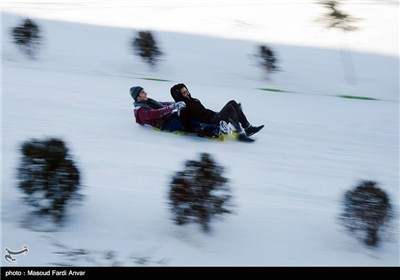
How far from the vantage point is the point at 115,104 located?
11078mm

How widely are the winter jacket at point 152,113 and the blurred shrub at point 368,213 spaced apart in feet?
13.0

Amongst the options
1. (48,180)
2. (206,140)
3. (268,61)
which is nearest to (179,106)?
(206,140)

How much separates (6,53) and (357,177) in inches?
410

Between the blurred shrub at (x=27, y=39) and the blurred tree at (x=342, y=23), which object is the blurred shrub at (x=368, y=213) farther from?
the blurred shrub at (x=27, y=39)

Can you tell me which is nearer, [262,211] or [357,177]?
[262,211]

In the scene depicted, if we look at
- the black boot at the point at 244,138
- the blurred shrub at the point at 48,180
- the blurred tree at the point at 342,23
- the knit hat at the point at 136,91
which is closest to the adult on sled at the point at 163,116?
the knit hat at the point at 136,91

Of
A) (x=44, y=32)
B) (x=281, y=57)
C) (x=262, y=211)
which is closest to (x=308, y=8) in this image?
(x=281, y=57)

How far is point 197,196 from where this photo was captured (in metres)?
5.57

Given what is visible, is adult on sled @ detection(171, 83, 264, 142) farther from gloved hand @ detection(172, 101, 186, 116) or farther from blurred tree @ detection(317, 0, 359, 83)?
blurred tree @ detection(317, 0, 359, 83)

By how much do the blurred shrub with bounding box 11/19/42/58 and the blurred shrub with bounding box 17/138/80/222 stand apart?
10.5m

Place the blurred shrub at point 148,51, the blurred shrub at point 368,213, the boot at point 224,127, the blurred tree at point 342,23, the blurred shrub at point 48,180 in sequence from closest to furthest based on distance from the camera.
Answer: the blurred shrub at point 48,180 → the blurred shrub at point 368,213 → the boot at point 224,127 → the blurred shrub at point 148,51 → the blurred tree at point 342,23

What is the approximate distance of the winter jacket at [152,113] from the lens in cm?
927

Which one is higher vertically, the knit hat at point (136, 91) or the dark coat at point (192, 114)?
the knit hat at point (136, 91)

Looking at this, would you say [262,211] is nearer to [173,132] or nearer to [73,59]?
[173,132]
